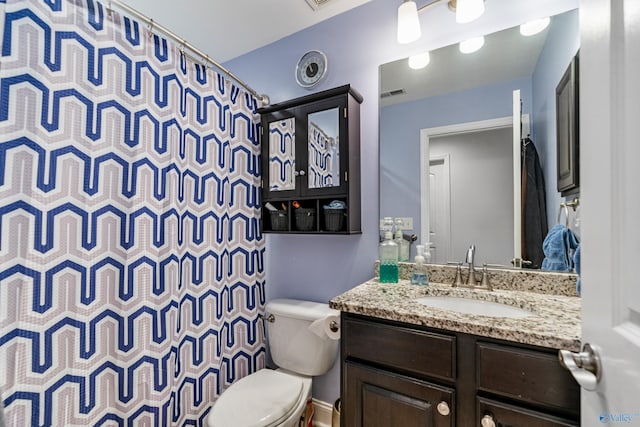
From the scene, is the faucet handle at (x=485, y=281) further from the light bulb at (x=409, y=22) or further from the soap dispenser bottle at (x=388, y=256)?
the light bulb at (x=409, y=22)

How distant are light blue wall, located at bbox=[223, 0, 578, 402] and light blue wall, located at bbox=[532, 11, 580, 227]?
201 millimetres

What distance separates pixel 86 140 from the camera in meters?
0.98

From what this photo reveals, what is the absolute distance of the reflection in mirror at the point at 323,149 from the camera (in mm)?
1476

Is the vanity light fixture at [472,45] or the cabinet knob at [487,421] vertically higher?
the vanity light fixture at [472,45]

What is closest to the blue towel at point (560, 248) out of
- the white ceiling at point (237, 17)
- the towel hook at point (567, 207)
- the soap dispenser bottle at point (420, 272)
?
the towel hook at point (567, 207)

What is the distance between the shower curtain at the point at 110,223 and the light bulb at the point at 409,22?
95cm

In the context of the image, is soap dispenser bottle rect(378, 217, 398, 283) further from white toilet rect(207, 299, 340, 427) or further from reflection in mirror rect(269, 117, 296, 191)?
reflection in mirror rect(269, 117, 296, 191)

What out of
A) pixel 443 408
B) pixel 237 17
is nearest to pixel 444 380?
pixel 443 408

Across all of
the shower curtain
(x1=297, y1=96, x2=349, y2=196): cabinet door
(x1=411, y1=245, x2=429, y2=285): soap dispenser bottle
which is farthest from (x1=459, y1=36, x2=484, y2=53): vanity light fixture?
the shower curtain

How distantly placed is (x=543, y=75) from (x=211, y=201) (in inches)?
64.1

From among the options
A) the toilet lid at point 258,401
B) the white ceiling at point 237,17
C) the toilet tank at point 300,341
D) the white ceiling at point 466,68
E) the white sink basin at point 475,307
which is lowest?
the toilet lid at point 258,401

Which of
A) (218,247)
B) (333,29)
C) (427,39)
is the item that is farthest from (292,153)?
(427,39)

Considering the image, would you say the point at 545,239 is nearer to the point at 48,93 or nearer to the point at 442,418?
the point at 442,418

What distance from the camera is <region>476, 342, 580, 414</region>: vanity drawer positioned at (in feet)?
2.25
